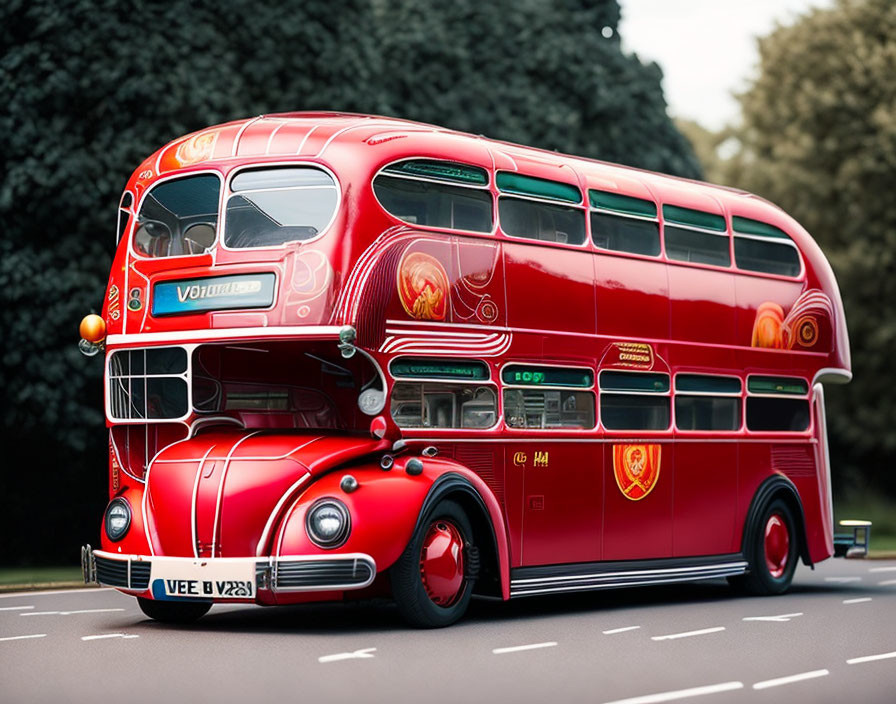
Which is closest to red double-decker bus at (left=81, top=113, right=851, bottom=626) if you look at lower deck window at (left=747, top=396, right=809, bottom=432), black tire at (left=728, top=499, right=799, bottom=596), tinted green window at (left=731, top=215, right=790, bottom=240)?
black tire at (left=728, top=499, right=799, bottom=596)

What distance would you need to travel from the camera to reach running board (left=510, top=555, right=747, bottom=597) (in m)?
14.5

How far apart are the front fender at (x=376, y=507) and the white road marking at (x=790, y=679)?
326cm

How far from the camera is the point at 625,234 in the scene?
1617 centimetres

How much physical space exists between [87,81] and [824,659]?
13.2m

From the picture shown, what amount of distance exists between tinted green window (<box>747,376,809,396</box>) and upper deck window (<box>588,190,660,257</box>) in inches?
87.4

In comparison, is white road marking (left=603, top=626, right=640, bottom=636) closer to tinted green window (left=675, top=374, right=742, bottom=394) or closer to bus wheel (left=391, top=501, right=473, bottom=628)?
bus wheel (left=391, top=501, right=473, bottom=628)

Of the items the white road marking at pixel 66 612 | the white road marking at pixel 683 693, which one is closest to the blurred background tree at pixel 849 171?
the white road marking at pixel 66 612

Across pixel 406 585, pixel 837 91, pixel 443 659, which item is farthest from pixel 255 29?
pixel 837 91

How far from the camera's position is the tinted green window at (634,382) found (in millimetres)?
15805

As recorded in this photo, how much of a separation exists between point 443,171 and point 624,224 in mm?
2780

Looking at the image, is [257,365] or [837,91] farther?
[837,91]

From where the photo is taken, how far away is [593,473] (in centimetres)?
1552

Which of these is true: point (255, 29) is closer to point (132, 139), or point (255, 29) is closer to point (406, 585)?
point (132, 139)

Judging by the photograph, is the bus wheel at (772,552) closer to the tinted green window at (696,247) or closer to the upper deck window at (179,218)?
the tinted green window at (696,247)
